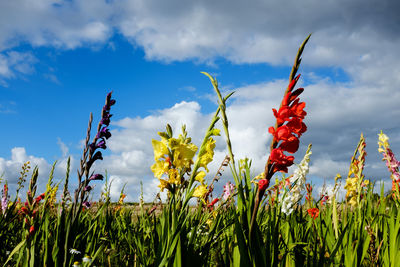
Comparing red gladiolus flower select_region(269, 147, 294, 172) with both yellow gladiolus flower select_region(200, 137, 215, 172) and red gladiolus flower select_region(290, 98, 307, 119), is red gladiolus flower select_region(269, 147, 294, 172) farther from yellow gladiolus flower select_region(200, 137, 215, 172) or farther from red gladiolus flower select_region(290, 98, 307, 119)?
yellow gladiolus flower select_region(200, 137, 215, 172)

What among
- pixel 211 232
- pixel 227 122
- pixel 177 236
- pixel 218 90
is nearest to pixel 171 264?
pixel 177 236

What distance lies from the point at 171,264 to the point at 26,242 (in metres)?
1.27

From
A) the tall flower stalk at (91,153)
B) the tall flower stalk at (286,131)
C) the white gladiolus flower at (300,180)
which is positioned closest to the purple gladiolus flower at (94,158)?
the tall flower stalk at (91,153)

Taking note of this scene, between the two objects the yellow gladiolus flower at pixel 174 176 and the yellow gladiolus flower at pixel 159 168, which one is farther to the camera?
the yellow gladiolus flower at pixel 159 168

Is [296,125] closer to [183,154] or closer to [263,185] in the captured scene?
[263,185]

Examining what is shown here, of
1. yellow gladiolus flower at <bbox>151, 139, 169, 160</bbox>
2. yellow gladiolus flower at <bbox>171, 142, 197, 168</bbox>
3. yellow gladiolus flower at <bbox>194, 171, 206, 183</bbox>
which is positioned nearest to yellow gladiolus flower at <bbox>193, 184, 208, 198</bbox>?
yellow gladiolus flower at <bbox>194, 171, 206, 183</bbox>

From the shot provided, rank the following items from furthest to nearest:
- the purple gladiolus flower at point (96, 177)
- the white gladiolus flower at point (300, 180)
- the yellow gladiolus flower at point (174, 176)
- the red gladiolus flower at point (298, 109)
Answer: the white gladiolus flower at point (300, 180), the purple gladiolus flower at point (96, 177), the yellow gladiolus flower at point (174, 176), the red gladiolus flower at point (298, 109)

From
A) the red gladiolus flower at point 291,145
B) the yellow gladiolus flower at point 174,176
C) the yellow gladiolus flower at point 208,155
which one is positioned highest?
the yellow gladiolus flower at point 208,155

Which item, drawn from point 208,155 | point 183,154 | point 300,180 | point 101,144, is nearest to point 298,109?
point 208,155

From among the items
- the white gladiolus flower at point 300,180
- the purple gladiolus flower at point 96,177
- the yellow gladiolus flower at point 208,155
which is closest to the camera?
the yellow gladiolus flower at point 208,155

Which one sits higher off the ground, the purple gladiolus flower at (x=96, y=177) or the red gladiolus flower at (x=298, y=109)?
the red gladiolus flower at (x=298, y=109)

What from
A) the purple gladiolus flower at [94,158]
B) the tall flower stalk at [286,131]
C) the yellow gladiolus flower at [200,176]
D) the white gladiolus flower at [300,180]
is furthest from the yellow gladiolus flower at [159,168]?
the white gladiolus flower at [300,180]

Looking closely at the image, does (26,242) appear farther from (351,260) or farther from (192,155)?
(351,260)

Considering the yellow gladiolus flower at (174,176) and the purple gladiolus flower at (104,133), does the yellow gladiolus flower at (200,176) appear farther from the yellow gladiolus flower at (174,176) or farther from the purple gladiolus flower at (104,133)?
the purple gladiolus flower at (104,133)
